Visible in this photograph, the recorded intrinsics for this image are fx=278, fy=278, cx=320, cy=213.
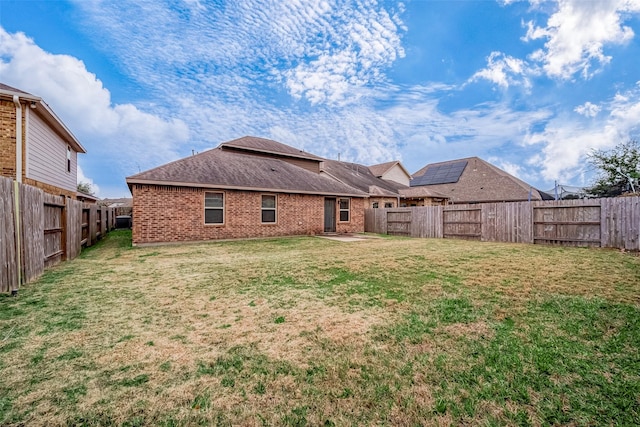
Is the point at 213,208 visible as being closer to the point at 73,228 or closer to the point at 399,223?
the point at 73,228

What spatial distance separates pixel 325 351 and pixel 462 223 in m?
12.9

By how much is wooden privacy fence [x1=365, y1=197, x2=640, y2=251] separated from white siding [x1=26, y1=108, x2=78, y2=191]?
16.3 metres

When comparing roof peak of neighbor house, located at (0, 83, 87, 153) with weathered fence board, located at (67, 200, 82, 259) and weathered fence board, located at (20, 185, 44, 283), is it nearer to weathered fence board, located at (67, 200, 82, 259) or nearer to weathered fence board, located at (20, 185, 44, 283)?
weathered fence board, located at (67, 200, 82, 259)

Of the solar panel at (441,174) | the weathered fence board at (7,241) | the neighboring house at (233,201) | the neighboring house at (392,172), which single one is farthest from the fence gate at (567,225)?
the solar panel at (441,174)

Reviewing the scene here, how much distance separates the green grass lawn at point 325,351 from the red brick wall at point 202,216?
6067 millimetres

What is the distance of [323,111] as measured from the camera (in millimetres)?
25484

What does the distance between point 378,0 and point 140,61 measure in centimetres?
1315

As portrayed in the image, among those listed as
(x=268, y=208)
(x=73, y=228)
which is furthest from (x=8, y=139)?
(x=268, y=208)

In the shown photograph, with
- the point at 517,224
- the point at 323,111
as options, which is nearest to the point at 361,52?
the point at 323,111

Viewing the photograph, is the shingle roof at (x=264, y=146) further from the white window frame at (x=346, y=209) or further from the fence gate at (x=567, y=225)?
the fence gate at (x=567, y=225)

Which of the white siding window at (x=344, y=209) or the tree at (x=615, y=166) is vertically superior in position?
the tree at (x=615, y=166)

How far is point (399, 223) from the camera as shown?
1642cm

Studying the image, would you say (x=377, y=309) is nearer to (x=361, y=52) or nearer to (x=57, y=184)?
(x=57, y=184)

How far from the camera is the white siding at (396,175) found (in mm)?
30219
